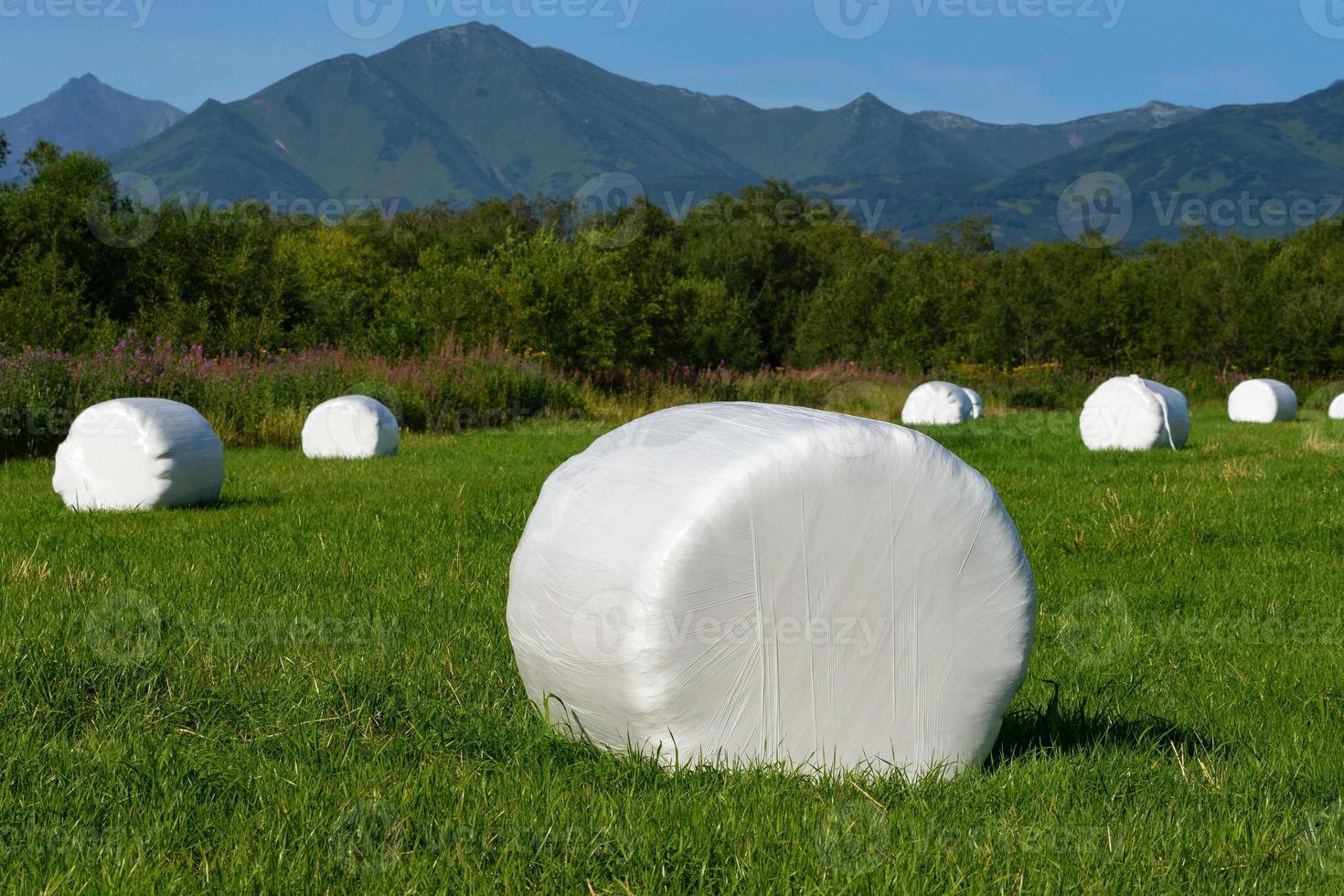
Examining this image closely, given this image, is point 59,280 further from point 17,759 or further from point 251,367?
point 17,759

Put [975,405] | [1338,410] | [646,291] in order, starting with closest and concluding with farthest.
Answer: [1338,410]
[975,405]
[646,291]

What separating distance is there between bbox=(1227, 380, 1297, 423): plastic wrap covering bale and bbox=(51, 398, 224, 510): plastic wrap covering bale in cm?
1988

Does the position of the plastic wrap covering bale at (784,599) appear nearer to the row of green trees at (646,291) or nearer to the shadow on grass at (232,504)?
the shadow on grass at (232,504)

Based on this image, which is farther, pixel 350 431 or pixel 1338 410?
pixel 1338 410

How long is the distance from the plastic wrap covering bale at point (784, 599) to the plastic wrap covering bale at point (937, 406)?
2001 cm

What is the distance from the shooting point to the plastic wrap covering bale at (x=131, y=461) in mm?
9422

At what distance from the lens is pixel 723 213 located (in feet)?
196

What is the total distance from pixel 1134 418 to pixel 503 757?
1337 centimetres

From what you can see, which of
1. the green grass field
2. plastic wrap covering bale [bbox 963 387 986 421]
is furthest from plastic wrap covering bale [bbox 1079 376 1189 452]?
plastic wrap covering bale [bbox 963 387 986 421]

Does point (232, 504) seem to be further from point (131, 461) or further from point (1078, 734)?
point (1078, 734)

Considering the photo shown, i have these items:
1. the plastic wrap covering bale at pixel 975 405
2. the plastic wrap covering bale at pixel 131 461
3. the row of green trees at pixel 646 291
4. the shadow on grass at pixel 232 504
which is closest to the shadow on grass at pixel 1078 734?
the shadow on grass at pixel 232 504

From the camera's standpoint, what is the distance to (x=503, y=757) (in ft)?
11.5

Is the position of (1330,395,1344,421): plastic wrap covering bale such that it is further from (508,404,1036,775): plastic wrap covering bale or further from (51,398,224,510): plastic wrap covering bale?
(508,404,1036,775): plastic wrap covering bale

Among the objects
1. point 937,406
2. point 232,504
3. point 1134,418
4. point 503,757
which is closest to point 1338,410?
point 937,406
